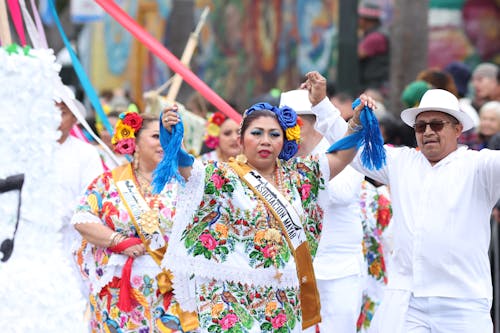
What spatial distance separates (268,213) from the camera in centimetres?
700

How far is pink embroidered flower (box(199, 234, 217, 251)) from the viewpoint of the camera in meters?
7.10

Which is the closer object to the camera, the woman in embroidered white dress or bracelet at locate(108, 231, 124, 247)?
the woman in embroidered white dress

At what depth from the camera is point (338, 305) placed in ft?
27.5

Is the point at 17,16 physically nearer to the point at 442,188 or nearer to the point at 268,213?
the point at 268,213

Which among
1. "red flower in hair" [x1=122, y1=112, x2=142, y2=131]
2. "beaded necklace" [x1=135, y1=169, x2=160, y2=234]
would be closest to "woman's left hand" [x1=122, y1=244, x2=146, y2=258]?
"beaded necklace" [x1=135, y1=169, x2=160, y2=234]

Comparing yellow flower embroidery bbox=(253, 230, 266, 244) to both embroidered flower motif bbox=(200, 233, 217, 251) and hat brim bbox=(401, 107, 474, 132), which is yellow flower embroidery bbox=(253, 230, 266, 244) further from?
hat brim bbox=(401, 107, 474, 132)

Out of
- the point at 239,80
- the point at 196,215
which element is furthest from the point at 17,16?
the point at 239,80

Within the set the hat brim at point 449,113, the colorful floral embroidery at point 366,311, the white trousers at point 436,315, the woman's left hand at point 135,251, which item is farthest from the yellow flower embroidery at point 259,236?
the colorful floral embroidery at point 366,311

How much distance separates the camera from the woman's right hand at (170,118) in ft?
21.7

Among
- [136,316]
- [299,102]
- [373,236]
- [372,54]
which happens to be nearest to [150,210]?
[136,316]

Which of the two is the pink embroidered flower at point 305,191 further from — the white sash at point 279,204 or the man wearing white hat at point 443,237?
the man wearing white hat at point 443,237

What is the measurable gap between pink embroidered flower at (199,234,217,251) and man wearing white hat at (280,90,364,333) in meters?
1.37

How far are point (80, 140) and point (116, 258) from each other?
5.60 feet

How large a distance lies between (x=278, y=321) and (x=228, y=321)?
283 millimetres
